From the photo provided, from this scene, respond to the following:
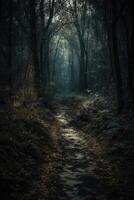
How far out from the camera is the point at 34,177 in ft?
28.8

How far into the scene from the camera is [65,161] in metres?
11.0

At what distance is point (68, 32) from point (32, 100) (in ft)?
112

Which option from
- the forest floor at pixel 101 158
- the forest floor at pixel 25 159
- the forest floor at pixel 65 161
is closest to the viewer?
the forest floor at pixel 25 159

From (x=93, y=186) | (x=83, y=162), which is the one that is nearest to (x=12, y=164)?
(x=93, y=186)

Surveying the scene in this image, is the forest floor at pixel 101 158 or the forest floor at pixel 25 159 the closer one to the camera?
the forest floor at pixel 25 159

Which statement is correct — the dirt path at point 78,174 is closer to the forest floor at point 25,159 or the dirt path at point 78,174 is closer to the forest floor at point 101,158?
the forest floor at point 101,158

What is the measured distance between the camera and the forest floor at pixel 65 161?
25.6 ft

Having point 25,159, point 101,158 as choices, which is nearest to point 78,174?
point 25,159

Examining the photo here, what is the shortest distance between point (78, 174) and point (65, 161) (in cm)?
155

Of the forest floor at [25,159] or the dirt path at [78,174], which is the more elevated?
the forest floor at [25,159]

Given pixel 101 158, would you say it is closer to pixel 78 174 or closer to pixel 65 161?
pixel 65 161

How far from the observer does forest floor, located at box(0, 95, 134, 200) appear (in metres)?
7.80

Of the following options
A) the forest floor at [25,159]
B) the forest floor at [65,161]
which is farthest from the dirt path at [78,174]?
the forest floor at [25,159]

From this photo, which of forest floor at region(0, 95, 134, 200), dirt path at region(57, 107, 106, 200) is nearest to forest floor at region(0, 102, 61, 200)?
forest floor at region(0, 95, 134, 200)
